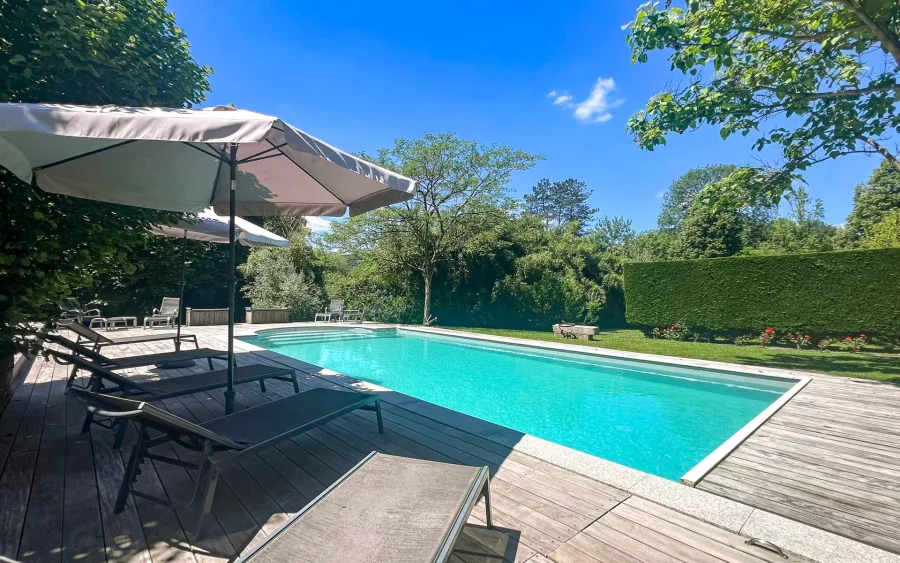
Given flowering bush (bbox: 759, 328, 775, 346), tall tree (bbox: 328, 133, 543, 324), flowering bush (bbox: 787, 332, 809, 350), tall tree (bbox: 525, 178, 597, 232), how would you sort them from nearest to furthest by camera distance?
flowering bush (bbox: 787, 332, 809, 350)
flowering bush (bbox: 759, 328, 775, 346)
tall tree (bbox: 328, 133, 543, 324)
tall tree (bbox: 525, 178, 597, 232)

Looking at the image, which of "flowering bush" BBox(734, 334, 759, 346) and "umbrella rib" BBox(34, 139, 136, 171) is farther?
"flowering bush" BBox(734, 334, 759, 346)

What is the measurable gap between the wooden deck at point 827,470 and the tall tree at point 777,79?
4954 mm

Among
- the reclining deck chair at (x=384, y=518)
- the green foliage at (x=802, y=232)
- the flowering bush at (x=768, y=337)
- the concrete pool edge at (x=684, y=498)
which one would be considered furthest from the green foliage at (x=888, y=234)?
the reclining deck chair at (x=384, y=518)

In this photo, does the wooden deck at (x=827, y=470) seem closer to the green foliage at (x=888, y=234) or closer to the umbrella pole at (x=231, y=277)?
the umbrella pole at (x=231, y=277)

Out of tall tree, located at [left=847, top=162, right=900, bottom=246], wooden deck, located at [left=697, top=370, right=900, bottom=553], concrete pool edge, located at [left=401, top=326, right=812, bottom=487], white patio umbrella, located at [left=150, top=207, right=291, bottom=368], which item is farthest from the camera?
tall tree, located at [left=847, top=162, right=900, bottom=246]

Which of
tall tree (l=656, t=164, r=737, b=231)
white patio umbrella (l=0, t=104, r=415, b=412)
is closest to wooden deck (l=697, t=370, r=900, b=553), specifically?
white patio umbrella (l=0, t=104, r=415, b=412)

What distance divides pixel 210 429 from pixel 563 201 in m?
57.2

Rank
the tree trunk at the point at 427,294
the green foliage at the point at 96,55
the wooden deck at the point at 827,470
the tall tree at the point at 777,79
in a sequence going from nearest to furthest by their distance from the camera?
the wooden deck at the point at 827,470
the green foliage at the point at 96,55
the tall tree at the point at 777,79
the tree trunk at the point at 427,294

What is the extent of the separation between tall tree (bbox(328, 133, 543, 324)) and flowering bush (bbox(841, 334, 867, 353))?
11360 mm

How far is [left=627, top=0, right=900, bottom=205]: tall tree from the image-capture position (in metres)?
6.44

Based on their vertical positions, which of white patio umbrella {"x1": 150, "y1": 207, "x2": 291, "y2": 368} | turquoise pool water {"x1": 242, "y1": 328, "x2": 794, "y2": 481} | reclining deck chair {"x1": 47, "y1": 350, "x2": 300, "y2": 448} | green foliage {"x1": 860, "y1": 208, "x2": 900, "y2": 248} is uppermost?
green foliage {"x1": 860, "y1": 208, "x2": 900, "y2": 248}

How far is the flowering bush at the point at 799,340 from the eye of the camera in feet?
36.5

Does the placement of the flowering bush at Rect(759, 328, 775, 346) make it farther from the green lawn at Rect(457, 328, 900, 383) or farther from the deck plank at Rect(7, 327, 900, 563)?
the deck plank at Rect(7, 327, 900, 563)

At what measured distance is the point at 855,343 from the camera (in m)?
10.3
